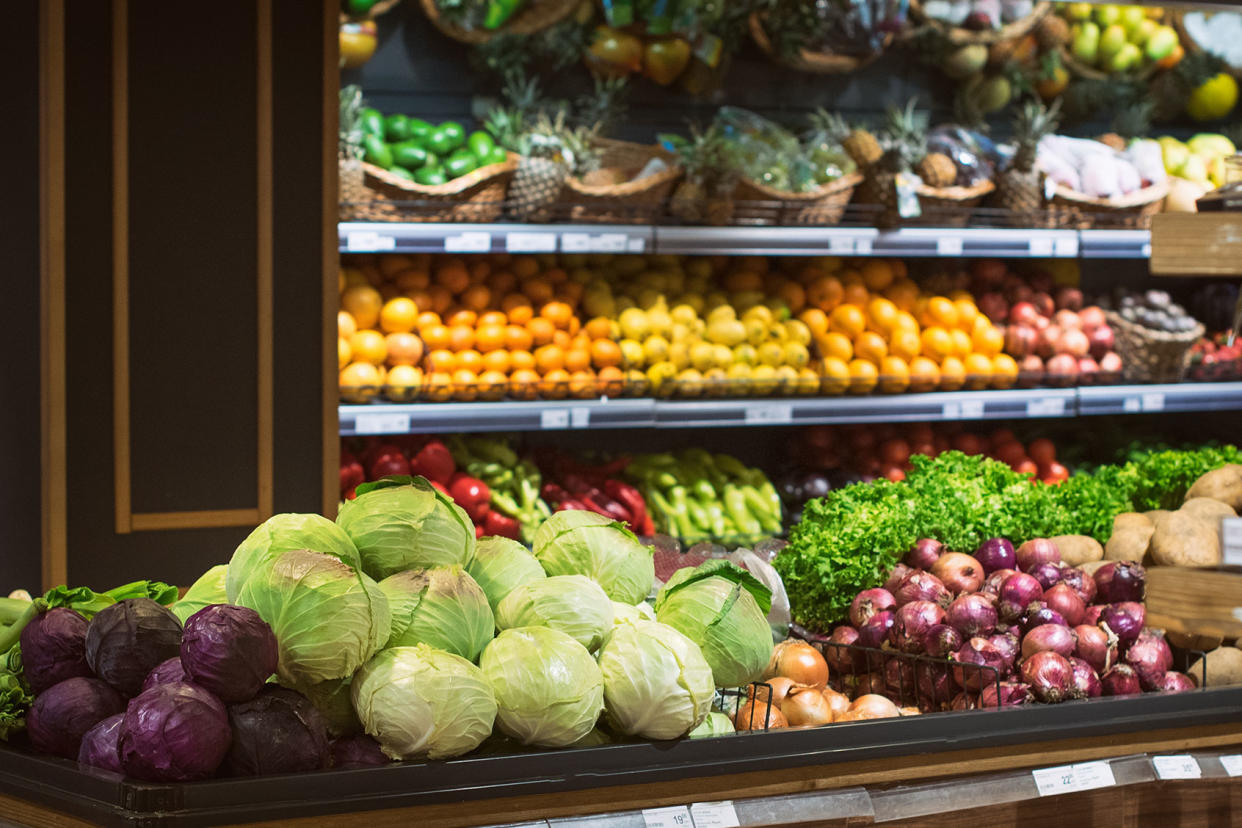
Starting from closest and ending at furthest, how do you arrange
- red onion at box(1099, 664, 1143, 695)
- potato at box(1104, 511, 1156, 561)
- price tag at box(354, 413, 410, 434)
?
1. red onion at box(1099, 664, 1143, 695)
2. potato at box(1104, 511, 1156, 561)
3. price tag at box(354, 413, 410, 434)

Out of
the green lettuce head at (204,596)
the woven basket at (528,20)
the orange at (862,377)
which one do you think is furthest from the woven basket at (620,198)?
the green lettuce head at (204,596)

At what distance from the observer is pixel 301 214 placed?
3254 mm

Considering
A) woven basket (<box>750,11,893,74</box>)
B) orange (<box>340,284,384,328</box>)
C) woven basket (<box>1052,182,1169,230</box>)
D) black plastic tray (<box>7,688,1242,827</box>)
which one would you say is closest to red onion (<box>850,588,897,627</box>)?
black plastic tray (<box>7,688,1242,827</box>)

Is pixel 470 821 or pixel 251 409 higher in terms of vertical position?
pixel 251 409

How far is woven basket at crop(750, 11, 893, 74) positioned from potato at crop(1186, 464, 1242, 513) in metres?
2.48

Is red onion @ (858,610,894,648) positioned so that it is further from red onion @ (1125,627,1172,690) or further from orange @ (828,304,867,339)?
orange @ (828,304,867,339)

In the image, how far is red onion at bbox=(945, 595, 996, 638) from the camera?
224 cm

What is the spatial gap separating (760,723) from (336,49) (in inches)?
87.5

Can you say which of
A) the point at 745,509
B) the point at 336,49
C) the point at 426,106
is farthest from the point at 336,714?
the point at 426,106

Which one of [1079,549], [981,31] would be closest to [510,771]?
[1079,549]

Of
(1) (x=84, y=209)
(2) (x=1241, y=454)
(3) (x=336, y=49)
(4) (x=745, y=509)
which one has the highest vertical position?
(3) (x=336, y=49)

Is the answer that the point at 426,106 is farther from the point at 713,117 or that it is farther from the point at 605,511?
the point at 605,511

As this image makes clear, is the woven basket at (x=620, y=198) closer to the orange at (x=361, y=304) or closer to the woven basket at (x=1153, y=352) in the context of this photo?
the orange at (x=361, y=304)

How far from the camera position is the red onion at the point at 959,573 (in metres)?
2.44
